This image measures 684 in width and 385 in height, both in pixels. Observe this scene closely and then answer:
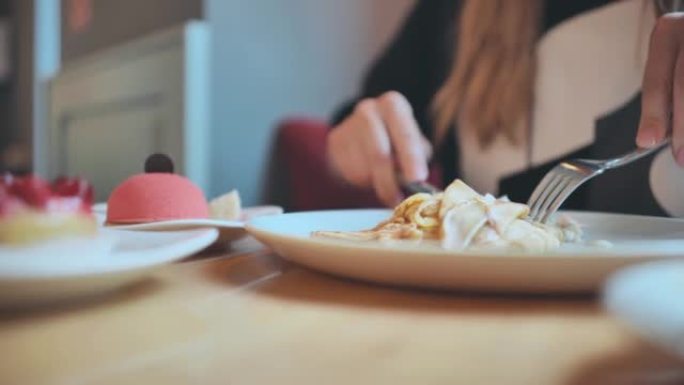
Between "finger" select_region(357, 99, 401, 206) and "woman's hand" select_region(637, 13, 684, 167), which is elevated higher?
"woman's hand" select_region(637, 13, 684, 167)

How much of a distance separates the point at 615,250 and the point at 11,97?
3911 mm

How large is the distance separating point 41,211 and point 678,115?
0.51 metres

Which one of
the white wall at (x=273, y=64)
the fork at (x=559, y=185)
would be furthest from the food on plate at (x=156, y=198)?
the white wall at (x=273, y=64)

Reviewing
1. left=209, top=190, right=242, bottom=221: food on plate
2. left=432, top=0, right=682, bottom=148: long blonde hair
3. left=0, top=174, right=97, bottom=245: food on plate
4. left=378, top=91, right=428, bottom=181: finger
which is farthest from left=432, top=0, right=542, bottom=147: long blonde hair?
left=0, top=174, right=97, bottom=245: food on plate

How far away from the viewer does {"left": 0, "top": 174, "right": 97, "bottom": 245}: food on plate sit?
34 cm

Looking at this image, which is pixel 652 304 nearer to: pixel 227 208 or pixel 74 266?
pixel 74 266

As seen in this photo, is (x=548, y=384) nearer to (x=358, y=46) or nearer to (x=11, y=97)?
(x=358, y=46)

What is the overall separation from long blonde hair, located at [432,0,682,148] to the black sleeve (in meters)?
0.14

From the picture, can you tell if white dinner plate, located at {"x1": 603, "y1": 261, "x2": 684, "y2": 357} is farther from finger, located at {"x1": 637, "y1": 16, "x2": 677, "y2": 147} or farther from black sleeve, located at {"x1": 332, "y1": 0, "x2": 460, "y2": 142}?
black sleeve, located at {"x1": 332, "y1": 0, "x2": 460, "y2": 142}

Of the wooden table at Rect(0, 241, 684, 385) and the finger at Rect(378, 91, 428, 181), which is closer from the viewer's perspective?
the wooden table at Rect(0, 241, 684, 385)

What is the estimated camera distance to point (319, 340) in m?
0.27

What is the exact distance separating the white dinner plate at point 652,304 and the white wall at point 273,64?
162 centimetres

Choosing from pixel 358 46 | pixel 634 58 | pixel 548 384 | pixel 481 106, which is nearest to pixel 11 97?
pixel 358 46

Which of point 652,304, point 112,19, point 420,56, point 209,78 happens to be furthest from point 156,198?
point 112,19
